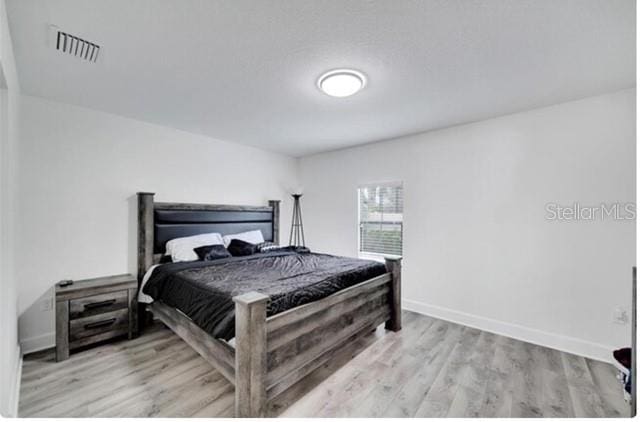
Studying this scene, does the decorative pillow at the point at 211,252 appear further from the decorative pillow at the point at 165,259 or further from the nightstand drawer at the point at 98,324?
the nightstand drawer at the point at 98,324

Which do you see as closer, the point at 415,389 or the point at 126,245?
the point at 415,389

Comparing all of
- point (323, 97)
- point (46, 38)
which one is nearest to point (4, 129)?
point (46, 38)

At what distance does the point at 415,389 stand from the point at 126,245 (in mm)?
3290

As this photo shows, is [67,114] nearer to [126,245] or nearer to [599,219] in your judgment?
[126,245]

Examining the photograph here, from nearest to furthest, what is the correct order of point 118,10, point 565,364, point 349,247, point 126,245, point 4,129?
point 118,10 < point 4,129 < point 565,364 < point 126,245 < point 349,247

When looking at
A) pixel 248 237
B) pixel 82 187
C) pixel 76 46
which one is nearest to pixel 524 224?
pixel 248 237

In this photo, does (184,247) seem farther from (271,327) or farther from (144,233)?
(271,327)

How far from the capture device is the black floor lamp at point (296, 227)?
16.7 ft

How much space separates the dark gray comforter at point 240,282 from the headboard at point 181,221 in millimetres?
438

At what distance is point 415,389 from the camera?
1.99 meters

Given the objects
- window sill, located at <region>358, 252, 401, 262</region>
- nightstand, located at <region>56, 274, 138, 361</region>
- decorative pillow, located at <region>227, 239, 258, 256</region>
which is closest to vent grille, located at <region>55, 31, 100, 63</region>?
nightstand, located at <region>56, 274, 138, 361</region>

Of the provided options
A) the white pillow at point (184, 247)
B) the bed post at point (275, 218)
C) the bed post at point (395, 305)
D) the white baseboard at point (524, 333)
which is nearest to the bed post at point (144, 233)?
the white pillow at point (184, 247)

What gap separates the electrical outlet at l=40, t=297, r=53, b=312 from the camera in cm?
259

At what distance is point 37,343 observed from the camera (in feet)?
8.30
